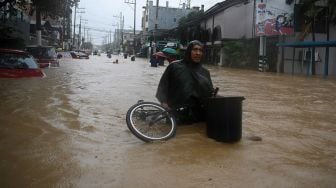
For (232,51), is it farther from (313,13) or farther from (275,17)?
(313,13)

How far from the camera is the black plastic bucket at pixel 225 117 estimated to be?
6.42 m

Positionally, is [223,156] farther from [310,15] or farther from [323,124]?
[310,15]

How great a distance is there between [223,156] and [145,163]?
1082 mm

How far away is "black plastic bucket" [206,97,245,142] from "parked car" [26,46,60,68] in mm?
16576

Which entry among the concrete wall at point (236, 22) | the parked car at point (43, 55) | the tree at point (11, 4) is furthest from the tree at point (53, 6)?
the concrete wall at point (236, 22)

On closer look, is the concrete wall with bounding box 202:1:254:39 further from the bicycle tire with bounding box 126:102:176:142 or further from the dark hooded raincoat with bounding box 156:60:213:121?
the bicycle tire with bounding box 126:102:176:142

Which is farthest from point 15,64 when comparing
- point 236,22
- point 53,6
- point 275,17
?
point 236,22

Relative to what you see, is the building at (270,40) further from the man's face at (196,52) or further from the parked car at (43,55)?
the man's face at (196,52)

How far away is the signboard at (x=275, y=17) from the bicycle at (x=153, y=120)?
85.9ft

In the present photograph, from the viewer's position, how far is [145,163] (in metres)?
5.46

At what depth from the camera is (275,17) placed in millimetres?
32125

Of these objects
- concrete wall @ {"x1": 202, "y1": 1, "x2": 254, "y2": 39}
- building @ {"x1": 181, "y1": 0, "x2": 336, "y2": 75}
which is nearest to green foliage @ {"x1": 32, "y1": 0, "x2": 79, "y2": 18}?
building @ {"x1": 181, "y1": 0, "x2": 336, "y2": 75}

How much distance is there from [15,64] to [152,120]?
9.15 metres

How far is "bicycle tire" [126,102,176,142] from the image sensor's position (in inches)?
264
